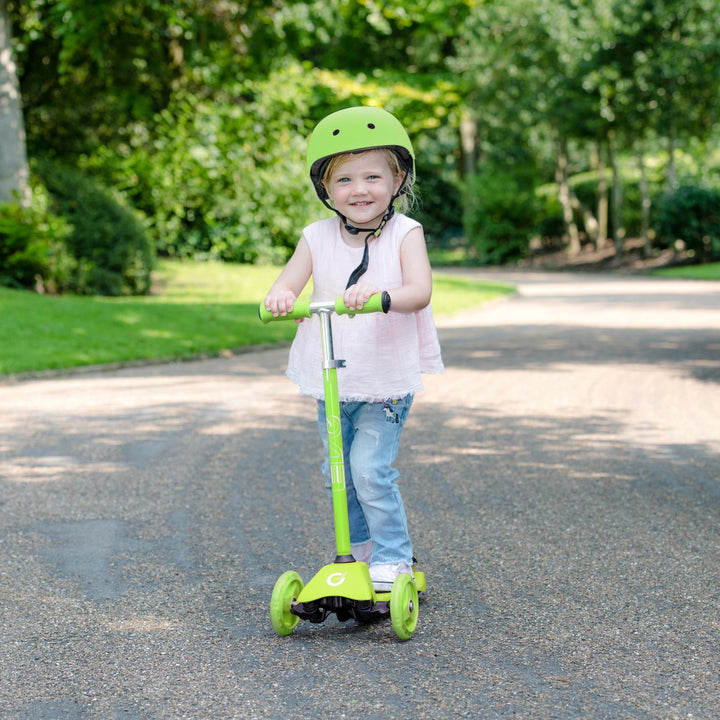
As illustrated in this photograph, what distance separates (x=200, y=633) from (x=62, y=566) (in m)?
1.05

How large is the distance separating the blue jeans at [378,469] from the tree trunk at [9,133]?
14.0m

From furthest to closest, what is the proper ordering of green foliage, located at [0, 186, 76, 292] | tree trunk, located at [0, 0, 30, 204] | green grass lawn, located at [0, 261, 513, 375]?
1. tree trunk, located at [0, 0, 30, 204]
2. green foliage, located at [0, 186, 76, 292]
3. green grass lawn, located at [0, 261, 513, 375]

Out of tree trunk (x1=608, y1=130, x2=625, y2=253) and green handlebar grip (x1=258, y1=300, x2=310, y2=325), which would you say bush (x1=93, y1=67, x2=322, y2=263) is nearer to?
tree trunk (x1=608, y1=130, x2=625, y2=253)

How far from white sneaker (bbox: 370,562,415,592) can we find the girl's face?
1.21 metres

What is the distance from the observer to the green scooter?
3.63 metres

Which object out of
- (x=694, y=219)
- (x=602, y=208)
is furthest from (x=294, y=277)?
(x=602, y=208)

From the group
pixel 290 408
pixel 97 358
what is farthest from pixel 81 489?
pixel 97 358

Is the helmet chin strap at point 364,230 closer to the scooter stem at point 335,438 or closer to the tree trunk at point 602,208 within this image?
the scooter stem at point 335,438

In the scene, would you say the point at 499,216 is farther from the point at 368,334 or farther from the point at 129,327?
the point at 368,334

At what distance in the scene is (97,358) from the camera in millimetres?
11742

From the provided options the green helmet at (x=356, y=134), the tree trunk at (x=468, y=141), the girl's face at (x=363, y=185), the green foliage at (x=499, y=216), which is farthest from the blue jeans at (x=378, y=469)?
the tree trunk at (x=468, y=141)

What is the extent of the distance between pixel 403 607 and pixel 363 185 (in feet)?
4.68

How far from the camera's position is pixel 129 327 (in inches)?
539

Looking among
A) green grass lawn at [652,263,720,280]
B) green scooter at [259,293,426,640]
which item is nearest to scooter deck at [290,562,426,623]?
green scooter at [259,293,426,640]
